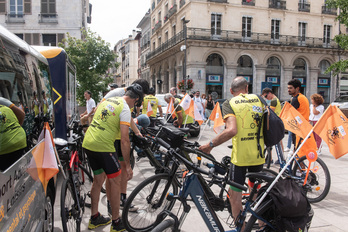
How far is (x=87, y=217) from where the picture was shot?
4.27 meters

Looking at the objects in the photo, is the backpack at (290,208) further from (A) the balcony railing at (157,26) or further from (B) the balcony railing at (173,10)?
(A) the balcony railing at (157,26)

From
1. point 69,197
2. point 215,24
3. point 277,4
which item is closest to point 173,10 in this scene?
point 215,24

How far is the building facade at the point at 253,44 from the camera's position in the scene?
32.8 meters

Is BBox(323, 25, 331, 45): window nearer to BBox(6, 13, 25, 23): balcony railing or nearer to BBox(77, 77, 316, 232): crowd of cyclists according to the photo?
BBox(6, 13, 25, 23): balcony railing

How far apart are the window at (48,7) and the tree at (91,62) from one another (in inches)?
362

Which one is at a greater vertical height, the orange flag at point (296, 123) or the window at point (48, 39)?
the window at point (48, 39)

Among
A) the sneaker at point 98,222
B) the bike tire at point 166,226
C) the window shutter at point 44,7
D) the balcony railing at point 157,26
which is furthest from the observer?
the balcony railing at point 157,26

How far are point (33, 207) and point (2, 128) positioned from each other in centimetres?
84

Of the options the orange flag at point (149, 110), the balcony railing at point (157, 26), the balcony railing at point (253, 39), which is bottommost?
the orange flag at point (149, 110)

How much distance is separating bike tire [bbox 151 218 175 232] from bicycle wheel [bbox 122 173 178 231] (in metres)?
0.87

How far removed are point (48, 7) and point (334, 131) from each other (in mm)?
29559

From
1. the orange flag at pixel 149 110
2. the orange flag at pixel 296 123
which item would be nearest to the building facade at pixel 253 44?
the orange flag at pixel 149 110

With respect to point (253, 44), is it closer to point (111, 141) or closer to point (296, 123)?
point (296, 123)

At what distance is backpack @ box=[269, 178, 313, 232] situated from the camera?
2.63 m
